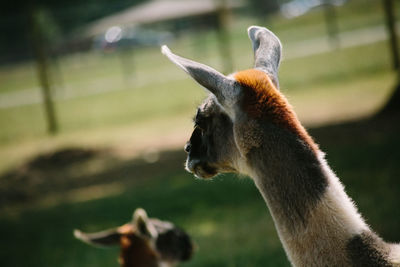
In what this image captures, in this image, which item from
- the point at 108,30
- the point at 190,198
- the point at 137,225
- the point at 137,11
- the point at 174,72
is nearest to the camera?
the point at 137,225

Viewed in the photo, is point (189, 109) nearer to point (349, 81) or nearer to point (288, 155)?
point (349, 81)

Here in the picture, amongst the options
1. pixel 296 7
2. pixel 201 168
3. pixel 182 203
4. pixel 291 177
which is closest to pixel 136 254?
pixel 201 168

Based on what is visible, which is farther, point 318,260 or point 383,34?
point 383,34

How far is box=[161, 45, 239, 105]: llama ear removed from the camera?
8.50 ft

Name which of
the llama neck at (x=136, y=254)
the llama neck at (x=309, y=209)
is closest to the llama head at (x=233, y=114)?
the llama neck at (x=309, y=209)

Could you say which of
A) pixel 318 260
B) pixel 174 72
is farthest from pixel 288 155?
pixel 174 72

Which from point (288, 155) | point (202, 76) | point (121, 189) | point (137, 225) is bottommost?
point (121, 189)

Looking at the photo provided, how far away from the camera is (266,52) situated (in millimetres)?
3195

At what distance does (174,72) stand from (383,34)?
30.0ft

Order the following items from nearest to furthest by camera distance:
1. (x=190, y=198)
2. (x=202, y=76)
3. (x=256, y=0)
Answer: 1. (x=202, y=76)
2. (x=190, y=198)
3. (x=256, y=0)

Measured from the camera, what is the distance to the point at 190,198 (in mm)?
8227

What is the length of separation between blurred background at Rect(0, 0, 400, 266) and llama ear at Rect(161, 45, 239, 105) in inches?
25.8

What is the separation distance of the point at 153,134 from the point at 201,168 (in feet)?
34.7

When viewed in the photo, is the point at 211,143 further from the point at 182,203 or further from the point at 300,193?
the point at 182,203
